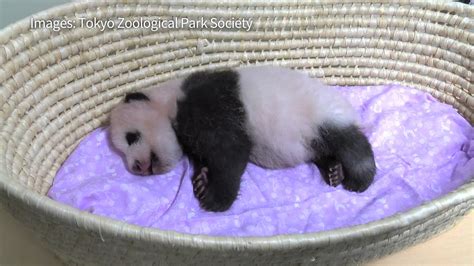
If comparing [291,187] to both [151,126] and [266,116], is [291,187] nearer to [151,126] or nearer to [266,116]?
[266,116]

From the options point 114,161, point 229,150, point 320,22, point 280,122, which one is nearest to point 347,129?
point 280,122

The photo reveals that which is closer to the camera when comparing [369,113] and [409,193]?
[409,193]

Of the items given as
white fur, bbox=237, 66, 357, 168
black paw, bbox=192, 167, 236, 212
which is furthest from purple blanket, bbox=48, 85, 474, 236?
white fur, bbox=237, 66, 357, 168

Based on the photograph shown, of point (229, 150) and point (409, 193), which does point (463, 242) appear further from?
point (229, 150)

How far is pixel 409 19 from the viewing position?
1.58 metres

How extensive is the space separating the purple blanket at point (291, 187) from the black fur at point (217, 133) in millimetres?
55

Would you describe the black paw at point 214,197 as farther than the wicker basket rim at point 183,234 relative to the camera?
Yes

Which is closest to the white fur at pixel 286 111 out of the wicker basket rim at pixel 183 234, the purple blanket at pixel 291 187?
the purple blanket at pixel 291 187

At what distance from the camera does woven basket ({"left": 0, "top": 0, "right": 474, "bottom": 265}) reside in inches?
33.8

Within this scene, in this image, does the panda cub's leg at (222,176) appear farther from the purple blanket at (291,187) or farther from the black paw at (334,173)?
the black paw at (334,173)

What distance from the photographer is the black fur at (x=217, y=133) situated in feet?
4.06

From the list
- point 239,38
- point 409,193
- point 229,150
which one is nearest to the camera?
point 229,150

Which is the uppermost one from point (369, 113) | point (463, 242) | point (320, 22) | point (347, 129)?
point (320, 22)

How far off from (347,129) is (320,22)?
1.46ft
